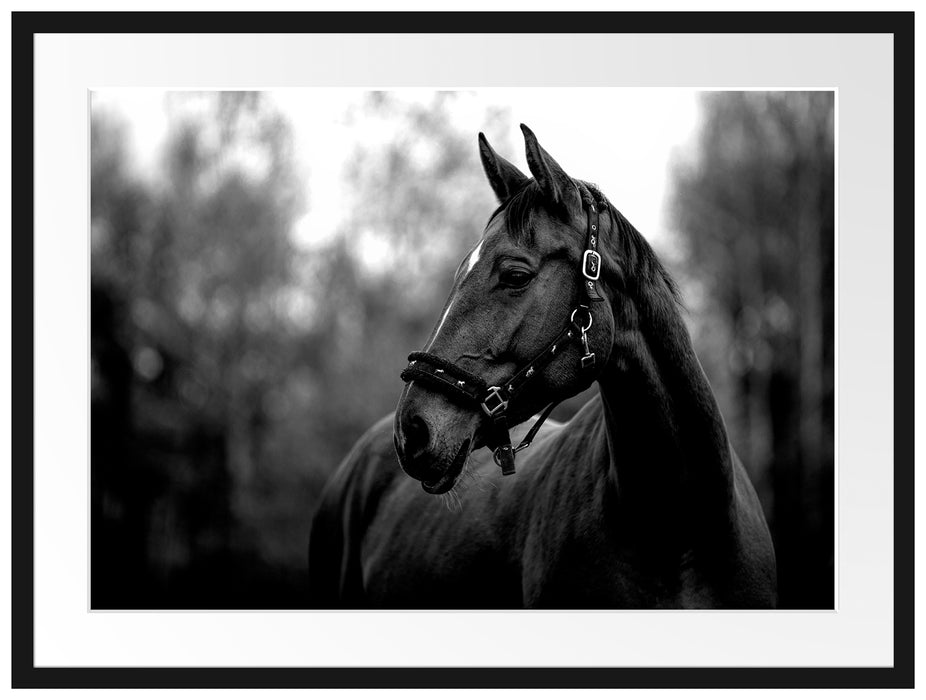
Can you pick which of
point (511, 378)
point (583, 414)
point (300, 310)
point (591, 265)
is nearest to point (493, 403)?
point (511, 378)

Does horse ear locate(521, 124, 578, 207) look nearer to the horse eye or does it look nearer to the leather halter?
the leather halter

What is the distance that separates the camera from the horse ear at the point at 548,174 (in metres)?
2.80

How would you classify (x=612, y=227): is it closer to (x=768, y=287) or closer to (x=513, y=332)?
(x=513, y=332)

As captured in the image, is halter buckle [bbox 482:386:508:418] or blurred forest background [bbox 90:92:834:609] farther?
blurred forest background [bbox 90:92:834:609]

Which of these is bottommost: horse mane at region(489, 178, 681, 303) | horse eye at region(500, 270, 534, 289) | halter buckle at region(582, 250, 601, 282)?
horse eye at region(500, 270, 534, 289)

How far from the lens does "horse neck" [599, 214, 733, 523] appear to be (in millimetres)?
2980

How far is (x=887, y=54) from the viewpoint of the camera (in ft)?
13.6

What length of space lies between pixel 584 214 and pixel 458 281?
52 cm

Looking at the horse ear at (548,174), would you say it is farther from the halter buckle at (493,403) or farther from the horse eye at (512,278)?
the halter buckle at (493,403)

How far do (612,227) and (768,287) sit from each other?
11051 millimetres

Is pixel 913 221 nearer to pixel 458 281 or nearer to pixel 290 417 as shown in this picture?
pixel 458 281

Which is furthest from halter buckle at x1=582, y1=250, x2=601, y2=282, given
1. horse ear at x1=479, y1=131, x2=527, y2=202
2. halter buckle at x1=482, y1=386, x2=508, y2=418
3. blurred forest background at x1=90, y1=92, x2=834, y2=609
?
blurred forest background at x1=90, y1=92, x2=834, y2=609

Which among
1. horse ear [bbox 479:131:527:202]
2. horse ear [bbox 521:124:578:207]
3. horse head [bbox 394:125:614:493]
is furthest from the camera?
horse ear [bbox 479:131:527:202]

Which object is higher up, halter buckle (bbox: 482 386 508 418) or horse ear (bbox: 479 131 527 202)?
horse ear (bbox: 479 131 527 202)
